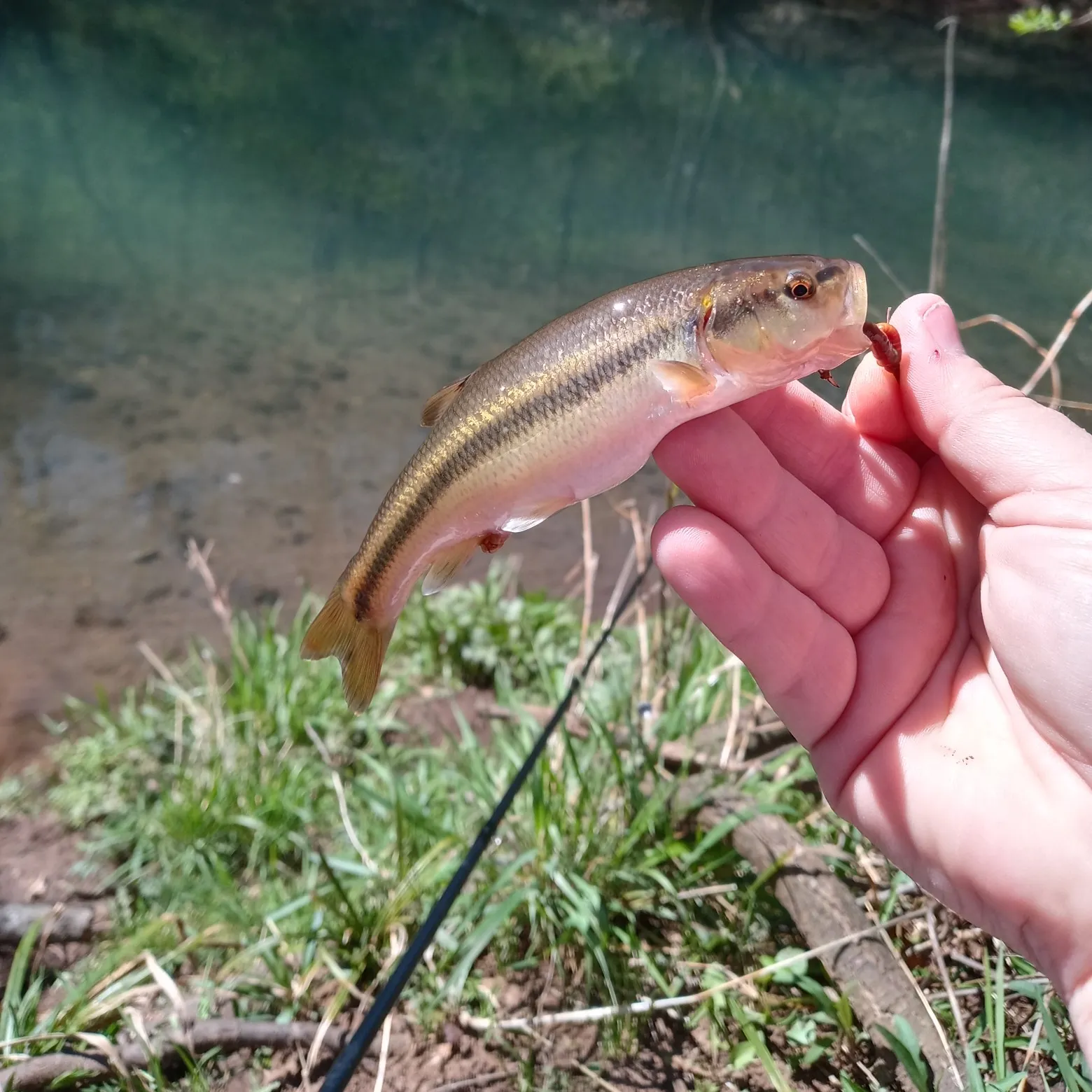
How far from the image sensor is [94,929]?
3.29 m

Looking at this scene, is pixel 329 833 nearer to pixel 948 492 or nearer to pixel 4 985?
pixel 4 985

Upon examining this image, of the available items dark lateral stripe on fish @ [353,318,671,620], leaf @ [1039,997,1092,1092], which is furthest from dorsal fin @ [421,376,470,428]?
leaf @ [1039,997,1092,1092]

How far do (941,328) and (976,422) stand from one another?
0.97 feet

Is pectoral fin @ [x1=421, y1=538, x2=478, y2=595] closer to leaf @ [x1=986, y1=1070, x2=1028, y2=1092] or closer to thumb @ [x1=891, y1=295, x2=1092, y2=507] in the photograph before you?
thumb @ [x1=891, y1=295, x2=1092, y2=507]

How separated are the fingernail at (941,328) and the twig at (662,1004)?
1.63m

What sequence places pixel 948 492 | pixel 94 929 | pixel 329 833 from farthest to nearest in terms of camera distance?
pixel 329 833 → pixel 94 929 → pixel 948 492

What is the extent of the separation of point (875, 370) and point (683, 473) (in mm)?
632

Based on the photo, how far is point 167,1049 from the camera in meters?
2.56

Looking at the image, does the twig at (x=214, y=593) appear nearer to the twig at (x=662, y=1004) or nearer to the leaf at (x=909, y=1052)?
the twig at (x=662, y=1004)

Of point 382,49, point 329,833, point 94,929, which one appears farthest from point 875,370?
point 382,49

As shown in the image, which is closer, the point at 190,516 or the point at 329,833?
the point at 329,833

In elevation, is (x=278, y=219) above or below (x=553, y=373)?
below

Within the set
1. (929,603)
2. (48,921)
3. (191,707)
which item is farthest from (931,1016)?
(191,707)

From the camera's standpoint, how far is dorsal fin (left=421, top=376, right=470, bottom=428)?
2324 mm
